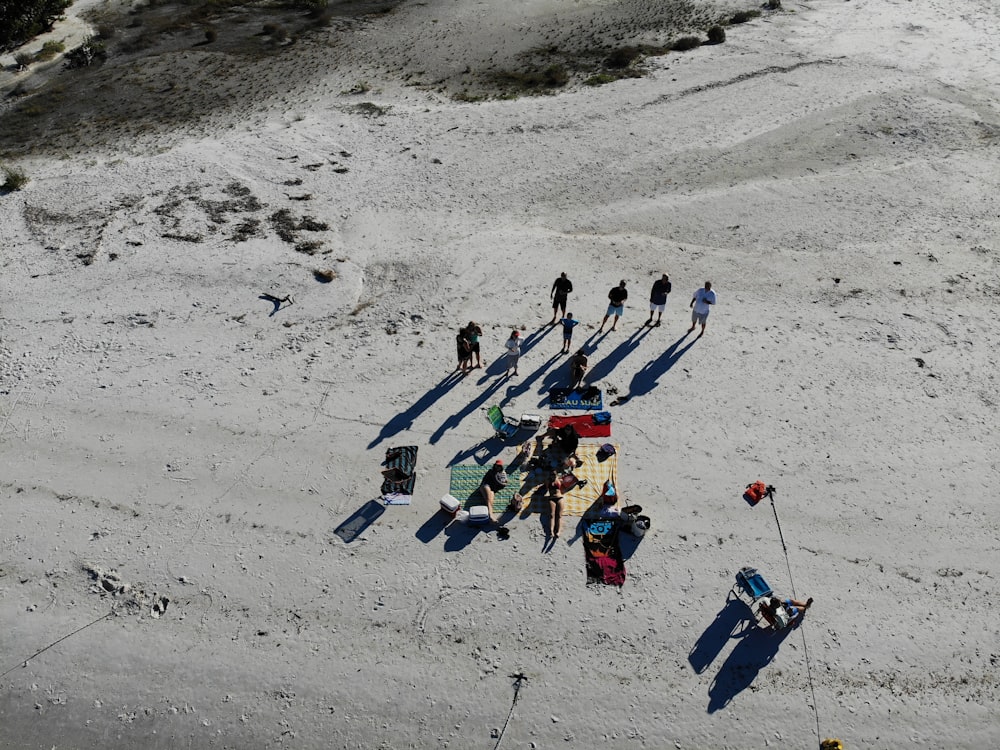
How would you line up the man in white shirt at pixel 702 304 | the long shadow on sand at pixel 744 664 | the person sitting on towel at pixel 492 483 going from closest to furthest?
the long shadow on sand at pixel 744 664, the person sitting on towel at pixel 492 483, the man in white shirt at pixel 702 304

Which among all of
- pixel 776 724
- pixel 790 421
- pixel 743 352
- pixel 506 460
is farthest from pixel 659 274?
pixel 776 724

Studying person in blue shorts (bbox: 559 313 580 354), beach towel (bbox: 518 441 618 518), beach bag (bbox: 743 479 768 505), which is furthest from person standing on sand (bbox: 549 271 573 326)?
beach bag (bbox: 743 479 768 505)

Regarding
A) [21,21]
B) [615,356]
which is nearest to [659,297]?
[615,356]

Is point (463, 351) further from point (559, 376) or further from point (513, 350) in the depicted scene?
point (559, 376)

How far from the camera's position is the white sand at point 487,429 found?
33.0 feet

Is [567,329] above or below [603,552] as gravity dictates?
above

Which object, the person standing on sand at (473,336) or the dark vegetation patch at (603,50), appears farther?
the dark vegetation patch at (603,50)

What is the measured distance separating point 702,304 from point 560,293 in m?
3.59

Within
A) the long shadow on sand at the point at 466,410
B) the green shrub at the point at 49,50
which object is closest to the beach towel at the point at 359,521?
the long shadow on sand at the point at 466,410

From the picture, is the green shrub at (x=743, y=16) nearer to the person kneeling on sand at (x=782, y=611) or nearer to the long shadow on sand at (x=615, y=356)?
the long shadow on sand at (x=615, y=356)

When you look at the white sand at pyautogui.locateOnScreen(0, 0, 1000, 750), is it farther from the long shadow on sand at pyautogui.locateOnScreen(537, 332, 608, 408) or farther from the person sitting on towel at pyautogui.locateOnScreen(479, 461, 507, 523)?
the person sitting on towel at pyautogui.locateOnScreen(479, 461, 507, 523)

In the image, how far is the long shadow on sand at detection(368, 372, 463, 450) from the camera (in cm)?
1362

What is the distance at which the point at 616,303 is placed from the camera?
15.6 m

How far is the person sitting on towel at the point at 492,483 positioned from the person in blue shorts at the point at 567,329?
4273 millimetres
